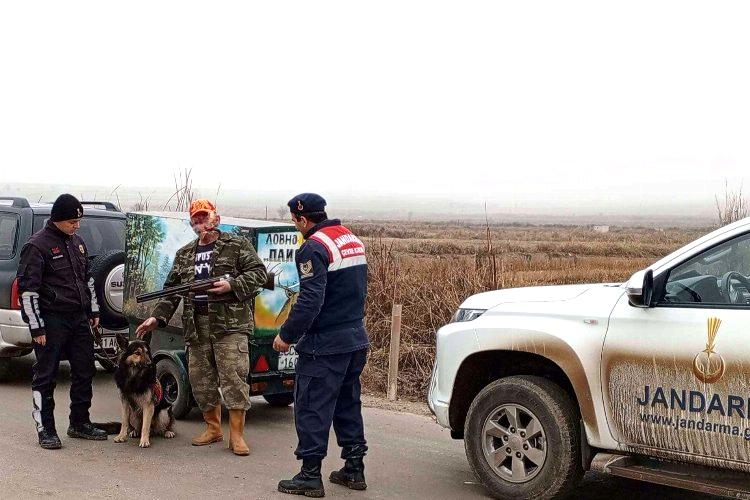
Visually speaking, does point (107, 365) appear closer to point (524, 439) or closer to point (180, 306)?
point (180, 306)

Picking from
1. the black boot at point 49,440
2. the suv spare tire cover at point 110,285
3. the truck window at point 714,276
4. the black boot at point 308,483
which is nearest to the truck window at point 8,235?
the suv spare tire cover at point 110,285

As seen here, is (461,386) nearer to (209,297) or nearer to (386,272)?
(209,297)

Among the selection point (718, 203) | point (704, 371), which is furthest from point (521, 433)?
point (718, 203)

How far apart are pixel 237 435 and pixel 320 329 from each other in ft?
5.28

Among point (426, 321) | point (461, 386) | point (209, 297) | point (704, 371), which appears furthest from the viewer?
point (426, 321)

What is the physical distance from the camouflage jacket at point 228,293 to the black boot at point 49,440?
120 centimetres

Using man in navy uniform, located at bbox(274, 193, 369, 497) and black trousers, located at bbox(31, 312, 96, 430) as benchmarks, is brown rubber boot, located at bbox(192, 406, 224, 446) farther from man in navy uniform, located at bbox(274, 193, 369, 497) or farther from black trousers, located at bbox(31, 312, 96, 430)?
man in navy uniform, located at bbox(274, 193, 369, 497)

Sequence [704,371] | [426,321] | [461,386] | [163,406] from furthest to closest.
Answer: [426,321] → [163,406] → [461,386] → [704,371]

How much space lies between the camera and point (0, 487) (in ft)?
21.0

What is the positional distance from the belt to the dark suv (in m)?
1.87

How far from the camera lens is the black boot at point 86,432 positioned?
313 inches

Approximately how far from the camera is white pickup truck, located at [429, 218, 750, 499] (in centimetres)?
540

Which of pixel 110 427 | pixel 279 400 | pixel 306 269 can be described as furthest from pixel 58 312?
pixel 306 269

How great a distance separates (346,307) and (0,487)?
257 centimetres
